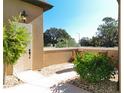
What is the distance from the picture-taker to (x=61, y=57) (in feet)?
42.1

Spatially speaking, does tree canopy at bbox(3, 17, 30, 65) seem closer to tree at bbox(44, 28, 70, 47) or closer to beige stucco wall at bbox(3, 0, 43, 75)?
beige stucco wall at bbox(3, 0, 43, 75)

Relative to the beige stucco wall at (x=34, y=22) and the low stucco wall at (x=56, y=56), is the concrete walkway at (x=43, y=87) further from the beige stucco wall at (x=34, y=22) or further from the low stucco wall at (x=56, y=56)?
the low stucco wall at (x=56, y=56)

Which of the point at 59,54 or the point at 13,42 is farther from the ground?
the point at 13,42

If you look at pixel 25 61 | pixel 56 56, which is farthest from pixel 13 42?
pixel 56 56

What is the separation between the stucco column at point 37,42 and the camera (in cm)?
912

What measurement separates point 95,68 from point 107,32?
18.0m

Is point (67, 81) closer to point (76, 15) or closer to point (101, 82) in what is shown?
point (101, 82)

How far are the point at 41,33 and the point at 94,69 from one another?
4.26 meters

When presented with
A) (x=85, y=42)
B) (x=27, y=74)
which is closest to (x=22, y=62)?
(x=27, y=74)

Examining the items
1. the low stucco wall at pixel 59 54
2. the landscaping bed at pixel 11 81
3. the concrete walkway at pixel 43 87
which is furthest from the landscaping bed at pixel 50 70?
the concrete walkway at pixel 43 87

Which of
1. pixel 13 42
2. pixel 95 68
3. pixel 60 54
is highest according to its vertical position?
pixel 13 42

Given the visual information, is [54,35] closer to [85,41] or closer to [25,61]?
[85,41]

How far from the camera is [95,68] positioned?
607cm

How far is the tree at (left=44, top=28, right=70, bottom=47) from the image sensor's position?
16311 millimetres
